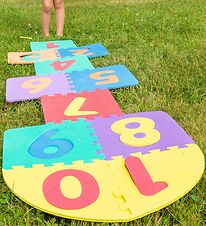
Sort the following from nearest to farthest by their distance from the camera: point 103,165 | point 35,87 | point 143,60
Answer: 1. point 103,165
2. point 35,87
3. point 143,60

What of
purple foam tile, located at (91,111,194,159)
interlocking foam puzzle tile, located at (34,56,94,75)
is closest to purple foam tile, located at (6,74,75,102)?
interlocking foam puzzle tile, located at (34,56,94,75)

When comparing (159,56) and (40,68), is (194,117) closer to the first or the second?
(159,56)

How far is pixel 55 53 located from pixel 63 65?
398mm

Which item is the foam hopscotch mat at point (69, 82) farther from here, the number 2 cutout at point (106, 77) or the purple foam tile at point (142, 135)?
the purple foam tile at point (142, 135)

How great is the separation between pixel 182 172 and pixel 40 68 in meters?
1.71

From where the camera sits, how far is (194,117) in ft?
6.98

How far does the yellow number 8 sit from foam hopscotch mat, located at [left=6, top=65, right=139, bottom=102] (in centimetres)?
53

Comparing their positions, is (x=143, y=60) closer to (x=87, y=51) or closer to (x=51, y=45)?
(x=87, y=51)

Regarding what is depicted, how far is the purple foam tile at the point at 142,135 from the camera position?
180 centimetres

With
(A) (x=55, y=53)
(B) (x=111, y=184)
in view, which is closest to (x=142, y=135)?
(B) (x=111, y=184)

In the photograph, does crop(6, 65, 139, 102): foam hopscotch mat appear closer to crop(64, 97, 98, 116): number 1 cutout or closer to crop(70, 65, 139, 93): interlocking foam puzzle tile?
crop(70, 65, 139, 93): interlocking foam puzzle tile

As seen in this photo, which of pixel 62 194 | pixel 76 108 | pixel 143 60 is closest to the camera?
pixel 62 194

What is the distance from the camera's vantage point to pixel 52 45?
3.75 meters

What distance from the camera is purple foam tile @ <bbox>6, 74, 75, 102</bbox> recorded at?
249cm
